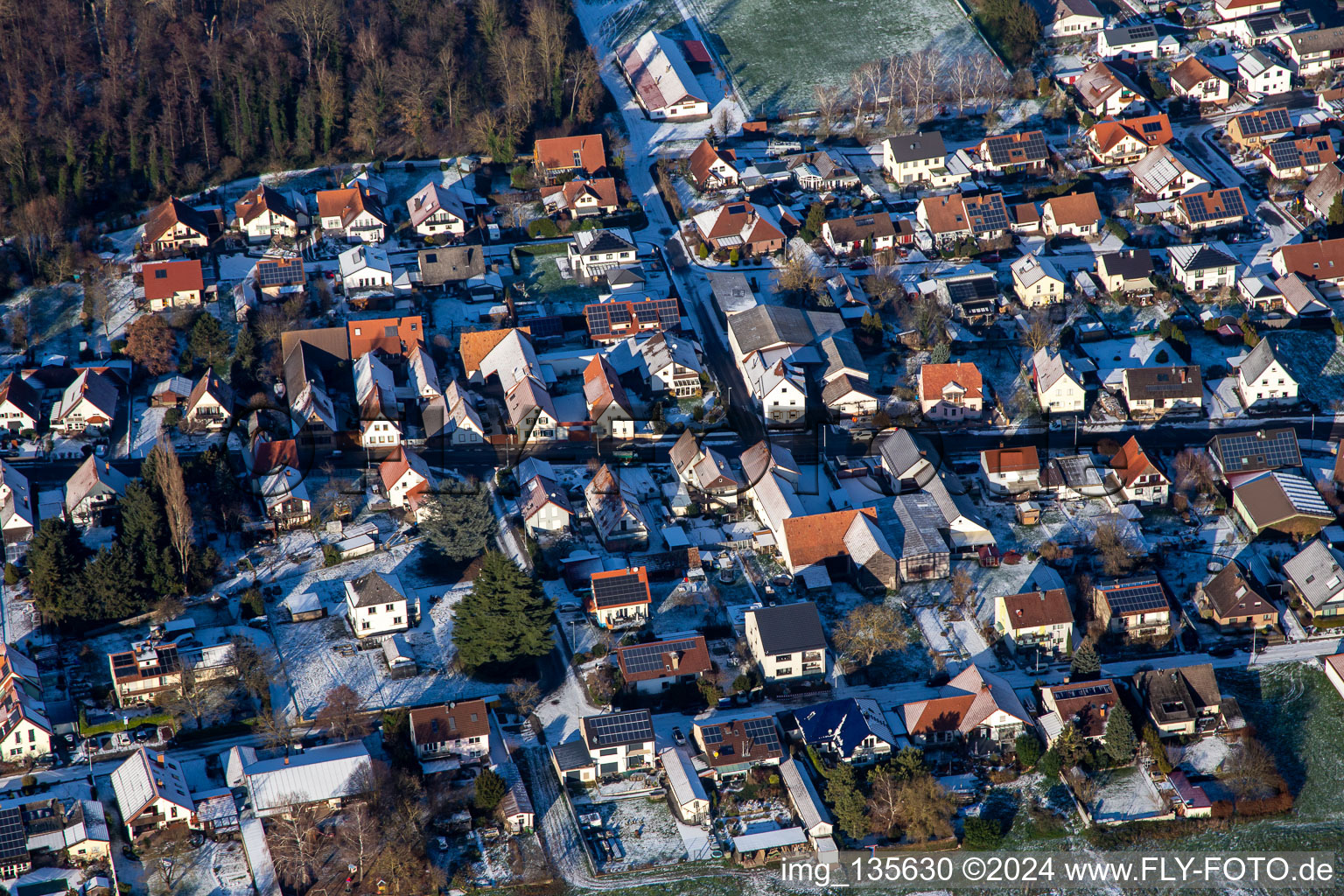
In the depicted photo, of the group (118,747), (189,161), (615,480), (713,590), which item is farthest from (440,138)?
(118,747)

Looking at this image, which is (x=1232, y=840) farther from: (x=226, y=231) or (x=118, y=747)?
(x=226, y=231)

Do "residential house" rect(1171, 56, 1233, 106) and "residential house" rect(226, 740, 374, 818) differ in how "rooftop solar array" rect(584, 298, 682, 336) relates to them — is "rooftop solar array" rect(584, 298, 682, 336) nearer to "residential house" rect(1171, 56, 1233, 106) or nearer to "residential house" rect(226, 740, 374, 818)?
"residential house" rect(226, 740, 374, 818)

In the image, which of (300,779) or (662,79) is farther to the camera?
(662,79)

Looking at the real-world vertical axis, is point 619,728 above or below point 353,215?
below

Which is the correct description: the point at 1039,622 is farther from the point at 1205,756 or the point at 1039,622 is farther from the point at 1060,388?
the point at 1060,388

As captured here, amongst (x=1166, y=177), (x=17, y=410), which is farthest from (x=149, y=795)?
(x=1166, y=177)

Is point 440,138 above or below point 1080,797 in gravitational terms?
above
